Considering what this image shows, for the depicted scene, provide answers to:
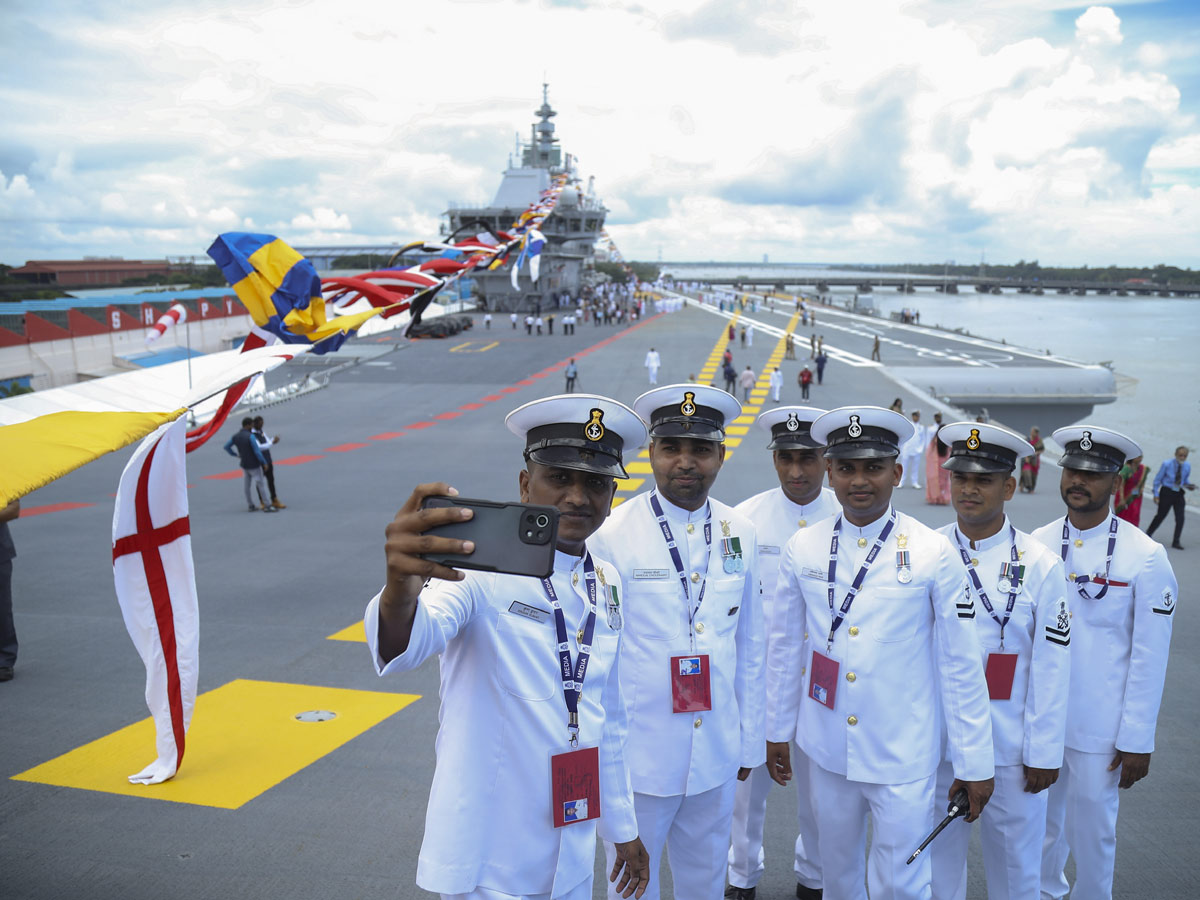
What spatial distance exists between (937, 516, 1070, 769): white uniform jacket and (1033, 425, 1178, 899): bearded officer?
1.18 feet

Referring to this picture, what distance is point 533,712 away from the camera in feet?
7.60

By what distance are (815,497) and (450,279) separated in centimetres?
592

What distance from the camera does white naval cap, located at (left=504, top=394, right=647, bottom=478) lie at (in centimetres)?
232

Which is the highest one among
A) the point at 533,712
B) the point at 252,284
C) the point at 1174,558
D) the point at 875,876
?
the point at 252,284

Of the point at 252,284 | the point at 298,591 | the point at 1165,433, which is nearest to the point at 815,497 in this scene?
the point at 252,284

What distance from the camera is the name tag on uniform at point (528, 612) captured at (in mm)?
2303

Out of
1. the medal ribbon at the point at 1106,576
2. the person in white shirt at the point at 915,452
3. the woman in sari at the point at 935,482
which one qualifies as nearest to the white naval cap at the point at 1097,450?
the medal ribbon at the point at 1106,576

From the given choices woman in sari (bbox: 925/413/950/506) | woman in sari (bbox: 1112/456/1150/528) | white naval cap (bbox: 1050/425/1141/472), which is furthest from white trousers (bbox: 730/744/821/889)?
woman in sari (bbox: 925/413/950/506)

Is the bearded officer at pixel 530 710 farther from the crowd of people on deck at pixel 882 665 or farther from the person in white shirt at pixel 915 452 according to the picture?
the person in white shirt at pixel 915 452

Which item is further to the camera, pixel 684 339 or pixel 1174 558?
pixel 684 339

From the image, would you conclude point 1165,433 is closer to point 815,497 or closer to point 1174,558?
point 1174,558

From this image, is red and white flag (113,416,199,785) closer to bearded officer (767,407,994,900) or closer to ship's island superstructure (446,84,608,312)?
bearded officer (767,407,994,900)

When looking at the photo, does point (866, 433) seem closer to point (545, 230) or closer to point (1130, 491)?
point (1130, 491)

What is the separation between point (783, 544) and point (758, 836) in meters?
1.58
